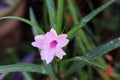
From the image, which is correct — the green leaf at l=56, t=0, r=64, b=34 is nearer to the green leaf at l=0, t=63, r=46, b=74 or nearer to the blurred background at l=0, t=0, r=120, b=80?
the green leaf at l=0, t=63, r=46, b=74

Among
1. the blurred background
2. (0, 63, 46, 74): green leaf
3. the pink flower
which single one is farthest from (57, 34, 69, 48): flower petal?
the blurred background

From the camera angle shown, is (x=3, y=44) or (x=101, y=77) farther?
(x=3, y=44)

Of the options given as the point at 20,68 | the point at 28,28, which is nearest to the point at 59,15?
the point at 20,68

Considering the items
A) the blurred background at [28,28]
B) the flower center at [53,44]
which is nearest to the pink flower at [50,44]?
the flower center at [53,44]

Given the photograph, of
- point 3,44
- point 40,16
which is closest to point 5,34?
point 3,44

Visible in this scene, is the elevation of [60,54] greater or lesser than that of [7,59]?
lesser

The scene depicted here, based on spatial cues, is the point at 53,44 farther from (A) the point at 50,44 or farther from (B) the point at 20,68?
(B) the point at 20,68

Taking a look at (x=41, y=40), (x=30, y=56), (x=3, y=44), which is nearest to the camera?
(x=41, y=40)

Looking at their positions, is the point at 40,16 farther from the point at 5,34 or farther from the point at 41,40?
the point at 41,40
